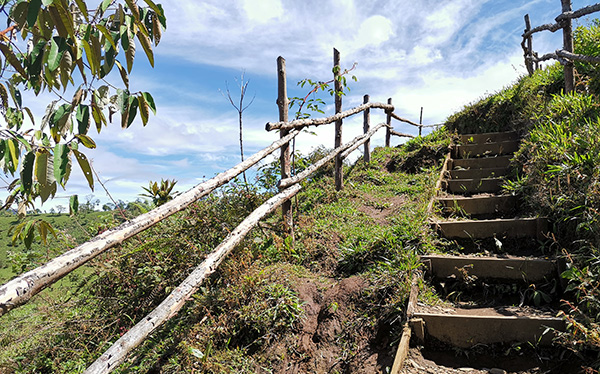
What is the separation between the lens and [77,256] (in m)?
1.96

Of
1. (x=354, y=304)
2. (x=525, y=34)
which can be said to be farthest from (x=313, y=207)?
(x=525, y=34)

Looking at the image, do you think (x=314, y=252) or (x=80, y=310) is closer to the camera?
(x=80, y=310)

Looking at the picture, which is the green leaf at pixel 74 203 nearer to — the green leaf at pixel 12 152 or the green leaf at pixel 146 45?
the green leaf at pixel 12 152

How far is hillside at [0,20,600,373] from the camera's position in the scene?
2.97m

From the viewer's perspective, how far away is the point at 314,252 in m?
4.25

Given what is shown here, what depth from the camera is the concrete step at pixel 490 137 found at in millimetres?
6974

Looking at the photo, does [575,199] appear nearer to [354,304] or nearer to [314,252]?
[354,304]

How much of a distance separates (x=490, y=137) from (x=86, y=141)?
720 centimetres

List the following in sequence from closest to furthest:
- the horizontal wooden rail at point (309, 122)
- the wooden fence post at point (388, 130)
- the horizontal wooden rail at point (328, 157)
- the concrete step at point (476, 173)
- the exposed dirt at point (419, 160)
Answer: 1. the horizontal wooden rail at point (309, 122)
2. the horizontal wooden rail at point (328, 157)
3. the concrete step at point (476, 173)
4. the exposed dirt at point (419, 160)
5. the wooden fence post at point (388, 130)

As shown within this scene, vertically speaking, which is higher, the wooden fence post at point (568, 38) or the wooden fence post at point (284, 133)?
the wooden fence post at point (568, 38)

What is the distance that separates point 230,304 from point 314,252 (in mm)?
1264

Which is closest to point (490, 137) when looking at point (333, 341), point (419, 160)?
point (419, 160)

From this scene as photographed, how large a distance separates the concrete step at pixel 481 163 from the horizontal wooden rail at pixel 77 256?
468cm

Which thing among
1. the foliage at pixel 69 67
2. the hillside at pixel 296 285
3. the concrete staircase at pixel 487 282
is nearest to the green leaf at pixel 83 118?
the foliage at pixel 69 67
